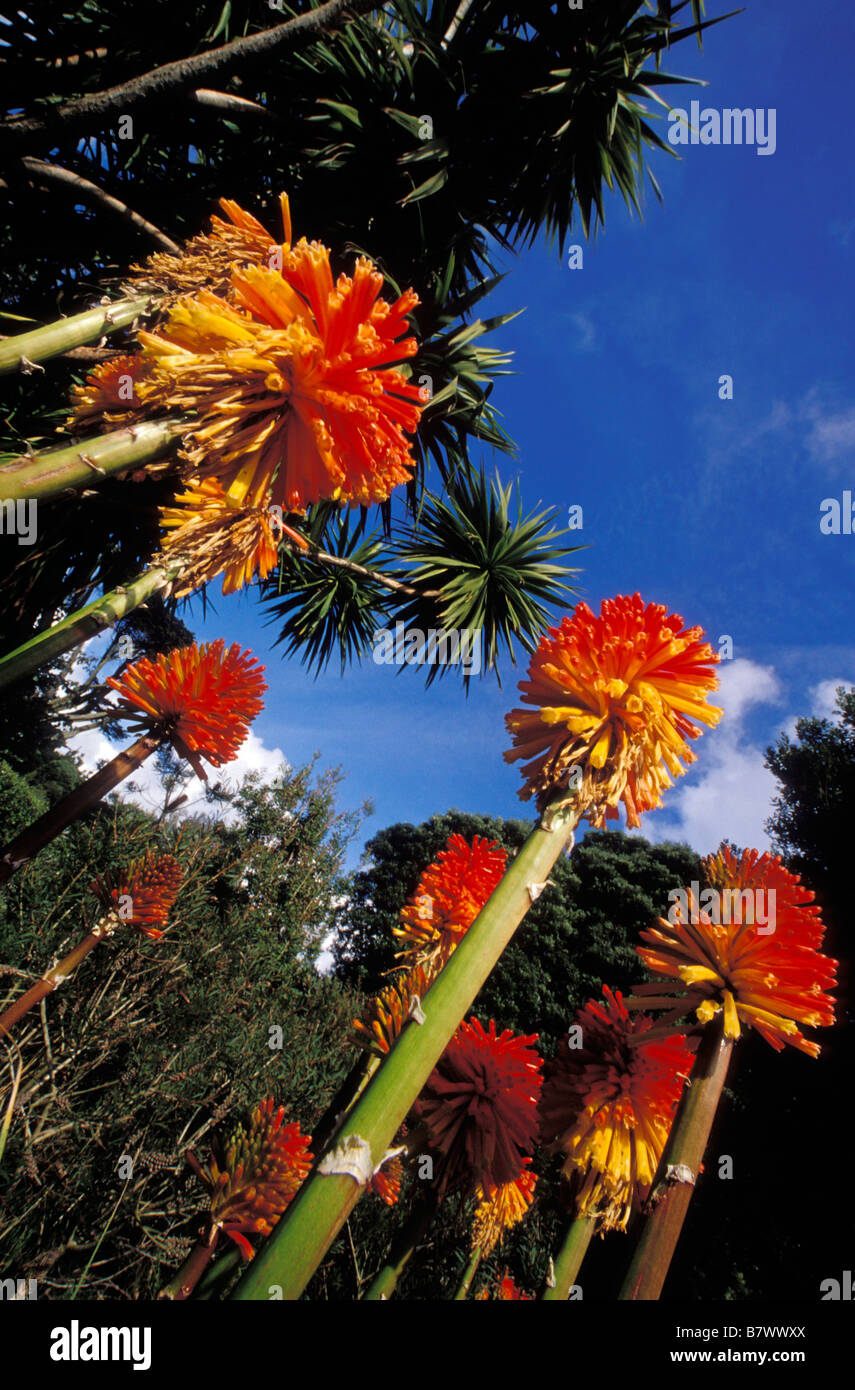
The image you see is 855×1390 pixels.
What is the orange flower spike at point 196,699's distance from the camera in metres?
2.06

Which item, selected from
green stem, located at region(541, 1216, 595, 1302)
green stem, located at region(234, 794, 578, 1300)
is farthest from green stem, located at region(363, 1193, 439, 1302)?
green stem, located at region(234, 794, 578, 1300)

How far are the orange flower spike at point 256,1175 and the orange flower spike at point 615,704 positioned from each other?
152 cm

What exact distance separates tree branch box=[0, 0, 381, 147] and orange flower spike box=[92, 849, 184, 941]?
10.1 feet

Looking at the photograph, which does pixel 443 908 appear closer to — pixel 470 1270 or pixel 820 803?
pixel 470 1270

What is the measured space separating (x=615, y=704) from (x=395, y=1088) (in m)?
0.87

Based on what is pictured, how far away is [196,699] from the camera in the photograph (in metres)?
2.09

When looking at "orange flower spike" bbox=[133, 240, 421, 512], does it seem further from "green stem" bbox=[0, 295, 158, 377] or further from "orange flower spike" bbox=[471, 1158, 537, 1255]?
"orange flower spike" bbox=[471, 1158, 537, 1255]

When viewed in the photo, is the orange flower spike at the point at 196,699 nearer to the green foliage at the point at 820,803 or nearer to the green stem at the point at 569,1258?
the green stem at the point at 569,1258

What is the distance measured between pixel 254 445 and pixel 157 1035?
21.6ft

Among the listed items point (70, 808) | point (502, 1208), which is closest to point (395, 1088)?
point (70, 808)

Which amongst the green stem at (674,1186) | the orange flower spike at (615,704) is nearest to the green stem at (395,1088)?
the orange flower spike at (615,704)

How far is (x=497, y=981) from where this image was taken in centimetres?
1313
